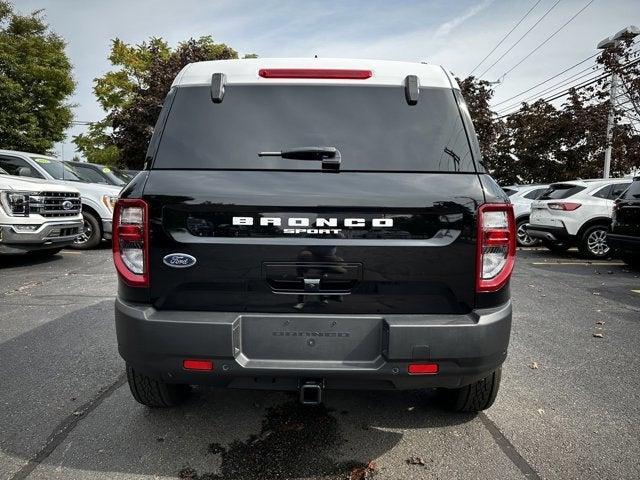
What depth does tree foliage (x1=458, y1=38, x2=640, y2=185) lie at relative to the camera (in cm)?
1595

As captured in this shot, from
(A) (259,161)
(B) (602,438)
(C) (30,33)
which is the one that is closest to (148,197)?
(A) (259,161)

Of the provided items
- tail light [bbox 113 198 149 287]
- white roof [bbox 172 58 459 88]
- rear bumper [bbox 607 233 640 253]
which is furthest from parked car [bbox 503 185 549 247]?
tail light [bbox 113 198 149 287]

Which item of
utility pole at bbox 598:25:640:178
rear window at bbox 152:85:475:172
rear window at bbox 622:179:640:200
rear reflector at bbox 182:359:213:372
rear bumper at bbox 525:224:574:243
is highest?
utility pole at bbox 598:25:640:178

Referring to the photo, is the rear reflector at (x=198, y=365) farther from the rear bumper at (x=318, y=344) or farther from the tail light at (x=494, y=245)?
the tail light at (x=494, y=245)

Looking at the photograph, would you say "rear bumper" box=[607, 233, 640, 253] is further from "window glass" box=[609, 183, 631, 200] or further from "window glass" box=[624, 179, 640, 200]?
"window glass" box=[609, 183, 631, 200]

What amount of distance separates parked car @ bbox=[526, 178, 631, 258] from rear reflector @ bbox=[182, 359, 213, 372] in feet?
32.8

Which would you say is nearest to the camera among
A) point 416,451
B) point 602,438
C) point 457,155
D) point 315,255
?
point 315,255

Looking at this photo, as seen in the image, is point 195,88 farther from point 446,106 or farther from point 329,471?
point 329,471

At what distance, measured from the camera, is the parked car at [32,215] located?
732cm

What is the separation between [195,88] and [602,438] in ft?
10.0

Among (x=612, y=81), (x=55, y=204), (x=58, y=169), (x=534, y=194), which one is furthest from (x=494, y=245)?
(x=612, y=81)

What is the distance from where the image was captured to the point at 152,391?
9.39ft

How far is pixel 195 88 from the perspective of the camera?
2539mm

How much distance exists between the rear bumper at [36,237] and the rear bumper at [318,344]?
6333mm
